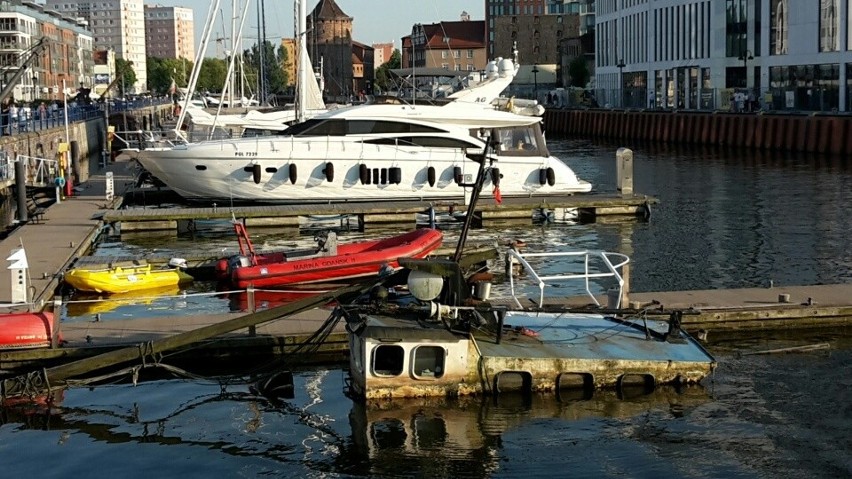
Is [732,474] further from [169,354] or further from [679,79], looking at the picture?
[679,79]

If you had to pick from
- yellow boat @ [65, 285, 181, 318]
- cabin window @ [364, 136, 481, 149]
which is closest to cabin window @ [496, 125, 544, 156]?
cabin window @ [364, 136, 481, 149]

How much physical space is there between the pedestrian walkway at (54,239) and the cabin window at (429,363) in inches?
263

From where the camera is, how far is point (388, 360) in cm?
1644

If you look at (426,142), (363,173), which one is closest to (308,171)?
(363,173)

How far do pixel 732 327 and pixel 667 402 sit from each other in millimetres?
3584

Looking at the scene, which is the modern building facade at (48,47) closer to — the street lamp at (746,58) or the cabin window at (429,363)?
the street lamp at (746,58)

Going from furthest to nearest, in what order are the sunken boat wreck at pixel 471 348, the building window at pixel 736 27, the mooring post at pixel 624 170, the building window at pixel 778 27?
1. the building window at pixel 736 27
2. the building window at pixel 778 27
3. the mooring post at pixel 624 170
4. the sunken boat wreck at pixel 471 348

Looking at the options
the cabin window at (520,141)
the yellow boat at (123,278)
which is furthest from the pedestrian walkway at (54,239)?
the cabin window at (520,141)

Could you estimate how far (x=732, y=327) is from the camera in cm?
1980

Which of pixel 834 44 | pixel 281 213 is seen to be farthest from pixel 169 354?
pixel 834 44

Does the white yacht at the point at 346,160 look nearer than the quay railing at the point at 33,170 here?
Yes

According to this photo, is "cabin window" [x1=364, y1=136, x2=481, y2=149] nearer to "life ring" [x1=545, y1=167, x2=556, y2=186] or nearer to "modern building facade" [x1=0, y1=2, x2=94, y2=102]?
"life ring" [x1=545, y1=167, x2=556, y2=186]

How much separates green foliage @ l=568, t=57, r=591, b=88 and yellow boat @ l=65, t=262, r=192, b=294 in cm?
12510

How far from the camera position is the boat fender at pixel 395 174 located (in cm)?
3647
